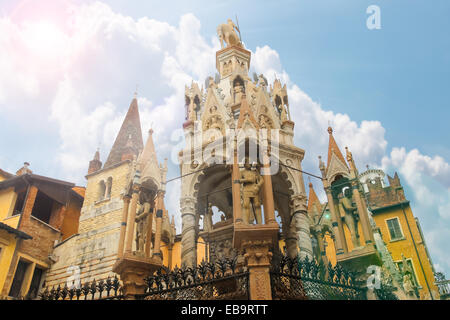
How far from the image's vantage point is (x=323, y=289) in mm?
8227

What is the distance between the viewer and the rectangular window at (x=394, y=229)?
29.5 m

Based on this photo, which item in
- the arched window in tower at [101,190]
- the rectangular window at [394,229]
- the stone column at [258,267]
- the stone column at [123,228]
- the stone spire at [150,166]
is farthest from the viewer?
the rectangular window at [394,229]

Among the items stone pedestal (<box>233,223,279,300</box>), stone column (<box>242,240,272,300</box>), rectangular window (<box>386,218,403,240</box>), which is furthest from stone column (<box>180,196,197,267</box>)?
rectangular window (<box>386,218,403,240</box>)

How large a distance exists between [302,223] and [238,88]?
6174mm

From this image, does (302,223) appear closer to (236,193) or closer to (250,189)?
(250,189)

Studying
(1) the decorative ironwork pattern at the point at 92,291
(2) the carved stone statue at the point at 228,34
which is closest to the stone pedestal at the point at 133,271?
(1) the decorative ironwork pattern at the point at 92,291

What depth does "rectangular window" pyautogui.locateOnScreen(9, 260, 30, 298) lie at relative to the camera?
68.2 ft

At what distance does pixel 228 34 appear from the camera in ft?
58.8

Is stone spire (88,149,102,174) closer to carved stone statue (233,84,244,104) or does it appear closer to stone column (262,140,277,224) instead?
carved stone statue (233,84,244,104)

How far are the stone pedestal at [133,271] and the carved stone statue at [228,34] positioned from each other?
12094mm

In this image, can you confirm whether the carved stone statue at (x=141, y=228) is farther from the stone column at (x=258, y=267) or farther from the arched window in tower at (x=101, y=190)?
the arched window in tower at (x=101, y=190)

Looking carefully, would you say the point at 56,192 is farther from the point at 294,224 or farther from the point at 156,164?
the point at 294,224

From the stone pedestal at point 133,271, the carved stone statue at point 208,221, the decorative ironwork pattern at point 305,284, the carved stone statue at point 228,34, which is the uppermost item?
the carved stone statue at point 228,34

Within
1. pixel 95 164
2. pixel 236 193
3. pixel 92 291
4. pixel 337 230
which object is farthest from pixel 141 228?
pixel 95 164
